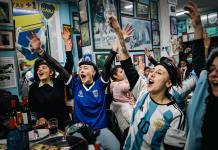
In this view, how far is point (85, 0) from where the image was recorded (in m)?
4.27

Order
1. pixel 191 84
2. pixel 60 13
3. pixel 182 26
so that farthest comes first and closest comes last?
pixel 182 26 → pixel 60 13 → pixel 191 84

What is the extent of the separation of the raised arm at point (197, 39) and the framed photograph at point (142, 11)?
12.5 ft

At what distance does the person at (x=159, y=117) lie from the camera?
1613 millimetres

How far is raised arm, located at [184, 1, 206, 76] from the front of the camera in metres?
1.68

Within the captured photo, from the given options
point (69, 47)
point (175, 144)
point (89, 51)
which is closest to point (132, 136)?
point (175, 144)

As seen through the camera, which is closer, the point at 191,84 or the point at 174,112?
the point at 174,112

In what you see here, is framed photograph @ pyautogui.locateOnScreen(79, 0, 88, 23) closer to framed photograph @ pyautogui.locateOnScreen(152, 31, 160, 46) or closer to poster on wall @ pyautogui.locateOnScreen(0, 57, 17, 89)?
poster on wall @ pyautogui.locateOnScreen(0, 57, 17, 89)

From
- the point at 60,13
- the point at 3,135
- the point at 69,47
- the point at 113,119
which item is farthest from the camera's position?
the point at 60,13

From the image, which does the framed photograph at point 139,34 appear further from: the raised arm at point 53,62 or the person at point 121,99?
the raised arm at point 53,62

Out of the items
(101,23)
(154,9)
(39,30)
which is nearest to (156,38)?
(154,9)

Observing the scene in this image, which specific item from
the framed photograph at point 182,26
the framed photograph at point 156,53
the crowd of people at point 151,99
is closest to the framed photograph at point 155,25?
the framed photograph at point 156,53

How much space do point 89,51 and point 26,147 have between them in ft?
9.38

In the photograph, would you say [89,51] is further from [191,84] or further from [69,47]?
[191,84]

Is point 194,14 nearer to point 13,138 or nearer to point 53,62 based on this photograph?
point 13,138
